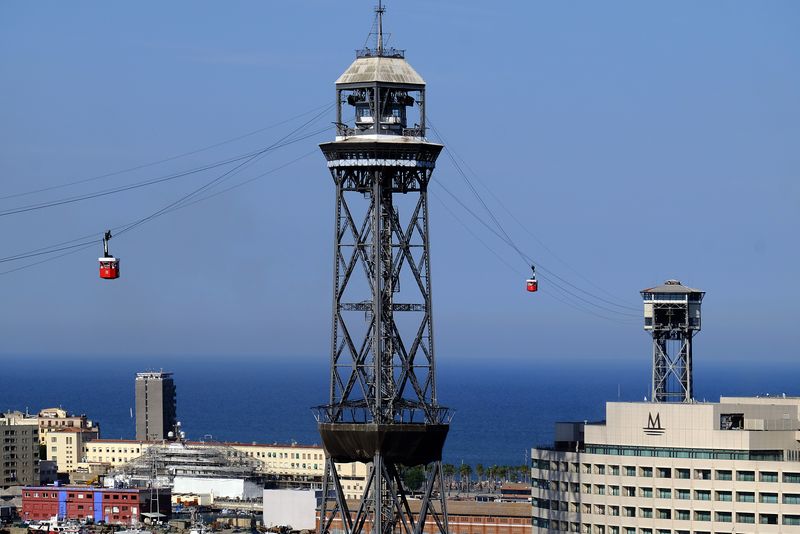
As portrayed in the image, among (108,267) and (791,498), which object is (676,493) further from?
(108,267)

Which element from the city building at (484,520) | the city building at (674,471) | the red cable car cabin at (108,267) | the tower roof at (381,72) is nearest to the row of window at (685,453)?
the city building at (674,471)

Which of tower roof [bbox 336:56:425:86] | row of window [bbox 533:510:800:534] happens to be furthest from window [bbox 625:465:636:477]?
tower roof [bbox 336:56:425:86]

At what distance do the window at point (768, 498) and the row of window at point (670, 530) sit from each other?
0.81 m

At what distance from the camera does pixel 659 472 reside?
133000mm

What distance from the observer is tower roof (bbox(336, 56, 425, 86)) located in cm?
10906

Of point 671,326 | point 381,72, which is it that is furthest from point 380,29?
point 671,326

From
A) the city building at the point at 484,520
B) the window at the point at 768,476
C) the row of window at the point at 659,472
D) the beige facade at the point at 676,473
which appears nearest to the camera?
the window at the point at 768,476

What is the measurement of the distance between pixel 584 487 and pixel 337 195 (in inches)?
1363

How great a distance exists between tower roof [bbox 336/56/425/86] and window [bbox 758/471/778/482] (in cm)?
3510

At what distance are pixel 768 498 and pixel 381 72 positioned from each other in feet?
124

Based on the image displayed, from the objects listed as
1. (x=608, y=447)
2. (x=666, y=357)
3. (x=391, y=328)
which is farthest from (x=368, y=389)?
(x=666, y=357)

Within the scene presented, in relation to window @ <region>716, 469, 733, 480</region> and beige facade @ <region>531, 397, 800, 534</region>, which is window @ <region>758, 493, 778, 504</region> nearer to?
beige facade @ <region>531, 397, 800, 534</region>

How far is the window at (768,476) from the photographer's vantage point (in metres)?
129

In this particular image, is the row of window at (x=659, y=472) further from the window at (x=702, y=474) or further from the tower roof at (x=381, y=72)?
the tower roof at (x=381, y=72)
